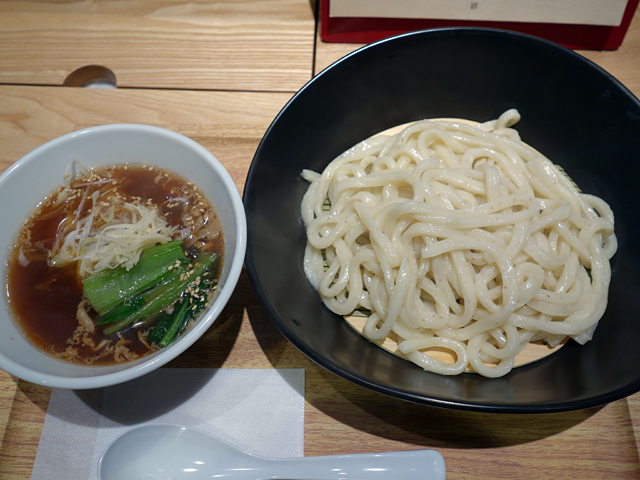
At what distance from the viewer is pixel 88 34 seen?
2396 millimetres

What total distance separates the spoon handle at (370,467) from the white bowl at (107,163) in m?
0.57

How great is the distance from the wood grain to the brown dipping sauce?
0.85 meters

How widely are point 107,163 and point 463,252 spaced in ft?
4.79

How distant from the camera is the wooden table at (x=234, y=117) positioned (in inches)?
58.4

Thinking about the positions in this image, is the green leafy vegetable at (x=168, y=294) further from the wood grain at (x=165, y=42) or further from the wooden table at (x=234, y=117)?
the wood grain at (x=165, y=42)

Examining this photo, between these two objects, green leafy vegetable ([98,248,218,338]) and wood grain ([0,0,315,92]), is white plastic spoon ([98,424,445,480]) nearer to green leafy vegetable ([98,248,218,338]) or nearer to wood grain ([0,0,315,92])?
green leafy vegetable ([98,248,218,338])

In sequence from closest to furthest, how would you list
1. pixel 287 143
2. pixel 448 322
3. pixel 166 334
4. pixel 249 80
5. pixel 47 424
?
pixel 166 334 → pixel 47 424 → pixel 448 322 → pixel 287 143 → pixel 249 80

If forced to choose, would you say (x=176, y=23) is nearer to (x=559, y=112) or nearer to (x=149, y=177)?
(x=149, y=177)

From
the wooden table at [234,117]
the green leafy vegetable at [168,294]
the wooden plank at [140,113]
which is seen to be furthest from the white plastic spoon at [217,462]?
the wooden plank at [140,113]

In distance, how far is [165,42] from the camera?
2.36 m

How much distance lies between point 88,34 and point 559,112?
101 inches

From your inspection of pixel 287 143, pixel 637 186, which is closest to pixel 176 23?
pixel 287 143

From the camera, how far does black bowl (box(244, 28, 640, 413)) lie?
1416 millimetres

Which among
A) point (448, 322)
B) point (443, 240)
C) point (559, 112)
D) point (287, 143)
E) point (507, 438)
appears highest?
point (559, 112)
